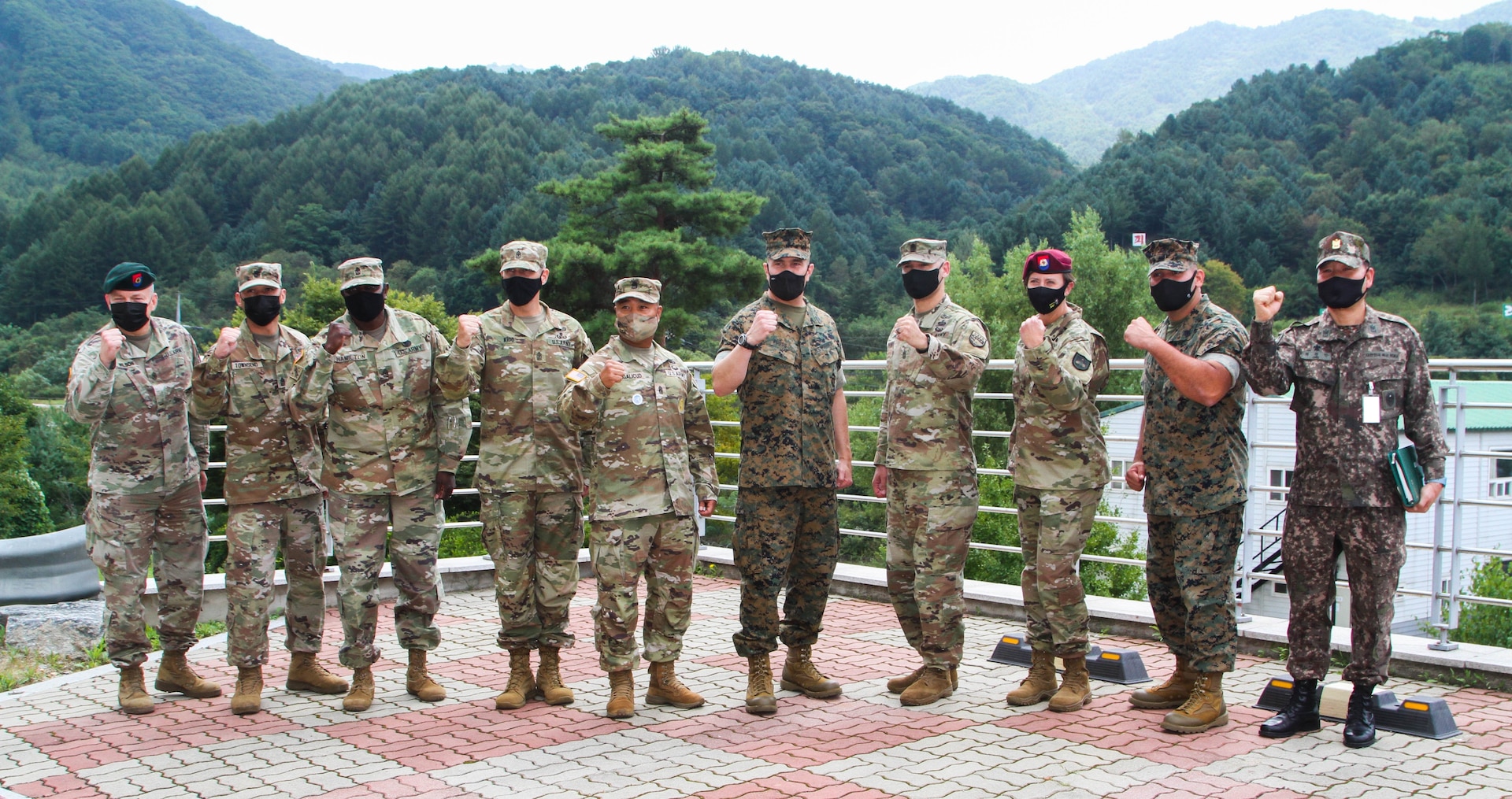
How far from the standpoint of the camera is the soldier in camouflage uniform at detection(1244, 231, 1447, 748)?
4371 mm

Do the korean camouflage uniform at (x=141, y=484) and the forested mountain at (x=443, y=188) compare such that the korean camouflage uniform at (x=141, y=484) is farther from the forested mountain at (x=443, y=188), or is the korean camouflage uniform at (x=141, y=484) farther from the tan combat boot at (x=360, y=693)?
the forested mountain at (x=443, y=188)

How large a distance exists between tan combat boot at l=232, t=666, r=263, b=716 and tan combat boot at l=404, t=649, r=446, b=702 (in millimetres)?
644

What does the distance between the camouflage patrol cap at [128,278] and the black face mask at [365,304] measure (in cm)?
91

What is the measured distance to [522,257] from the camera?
206 inches

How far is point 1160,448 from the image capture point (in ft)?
15.7

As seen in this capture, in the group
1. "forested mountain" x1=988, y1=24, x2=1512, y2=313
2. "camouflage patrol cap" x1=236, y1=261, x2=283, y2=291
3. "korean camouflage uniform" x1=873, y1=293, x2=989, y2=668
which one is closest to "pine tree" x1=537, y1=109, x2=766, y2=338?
"forested mountain" x1=988, y1=24, x2=1512, y2=313

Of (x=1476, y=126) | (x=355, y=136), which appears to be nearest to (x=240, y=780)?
(x=355, y=136)

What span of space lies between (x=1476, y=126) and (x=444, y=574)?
91.5 m

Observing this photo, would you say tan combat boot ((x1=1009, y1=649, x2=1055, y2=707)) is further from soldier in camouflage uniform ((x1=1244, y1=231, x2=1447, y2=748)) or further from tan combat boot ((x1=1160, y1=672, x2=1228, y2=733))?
soldier in camouflage uniform ((x1=1244, y1=231, x2=1447, y2=748))

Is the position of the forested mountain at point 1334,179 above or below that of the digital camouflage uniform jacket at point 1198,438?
above

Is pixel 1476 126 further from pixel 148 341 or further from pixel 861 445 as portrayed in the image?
pixel 148 341

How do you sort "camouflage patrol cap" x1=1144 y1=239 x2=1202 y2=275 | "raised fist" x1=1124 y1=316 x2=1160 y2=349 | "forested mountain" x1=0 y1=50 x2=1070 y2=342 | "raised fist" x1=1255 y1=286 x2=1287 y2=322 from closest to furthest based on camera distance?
"raised fist" x1=1255 y1=286 x2=1287 y2=322 < "raised fist" x1=1124 y1=316 x2=1160 y2=349 < "camouflage patrol cap" x1=1144 y1=239 x2=1202 y2=275 < "forested mountain" x1=0 y1=50 x2=1070 y2=342

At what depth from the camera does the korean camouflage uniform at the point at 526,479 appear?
520cm

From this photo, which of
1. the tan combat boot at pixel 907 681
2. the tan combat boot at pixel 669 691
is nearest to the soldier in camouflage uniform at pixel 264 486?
the tan combat boot at pixel 669 691
